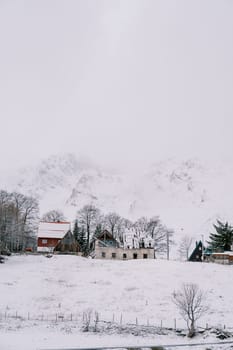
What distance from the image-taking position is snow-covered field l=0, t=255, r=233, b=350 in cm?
2738

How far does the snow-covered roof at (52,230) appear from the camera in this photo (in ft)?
283

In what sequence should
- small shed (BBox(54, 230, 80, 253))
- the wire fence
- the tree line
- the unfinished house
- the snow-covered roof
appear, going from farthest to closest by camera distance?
the snow-covered roof < small shed (BBox(54, 230, 80, 253)) < the unfinished house < the tree line < the wire fence

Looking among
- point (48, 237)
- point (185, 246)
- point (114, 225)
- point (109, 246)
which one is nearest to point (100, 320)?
point (109, 246)

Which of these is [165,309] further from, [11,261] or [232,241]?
[232,241]

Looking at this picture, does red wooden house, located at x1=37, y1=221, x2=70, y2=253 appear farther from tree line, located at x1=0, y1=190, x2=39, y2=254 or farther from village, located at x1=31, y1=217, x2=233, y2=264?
tree line, located at x1=0, y1=190, x2=39, y2=254

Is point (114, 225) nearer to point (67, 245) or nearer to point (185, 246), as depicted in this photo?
point (185, 246)

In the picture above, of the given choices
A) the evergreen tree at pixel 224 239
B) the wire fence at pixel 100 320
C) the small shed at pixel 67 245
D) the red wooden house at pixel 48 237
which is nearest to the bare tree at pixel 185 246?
the evergreen tree at pixel 224 239

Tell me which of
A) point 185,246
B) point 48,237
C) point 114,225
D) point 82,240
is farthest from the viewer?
point 114,225

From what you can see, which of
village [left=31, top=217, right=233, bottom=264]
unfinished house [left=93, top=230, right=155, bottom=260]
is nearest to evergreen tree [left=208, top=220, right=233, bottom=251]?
village [left=31, top=217, right=233, bottom=264]

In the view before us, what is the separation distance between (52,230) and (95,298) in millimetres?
49211

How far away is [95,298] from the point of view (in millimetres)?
40219

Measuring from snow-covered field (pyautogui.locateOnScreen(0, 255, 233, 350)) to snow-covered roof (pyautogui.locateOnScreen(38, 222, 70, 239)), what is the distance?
25985 millimetres

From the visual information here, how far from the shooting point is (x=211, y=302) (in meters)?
38.7

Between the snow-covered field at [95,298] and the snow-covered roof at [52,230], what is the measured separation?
26.0 metres
